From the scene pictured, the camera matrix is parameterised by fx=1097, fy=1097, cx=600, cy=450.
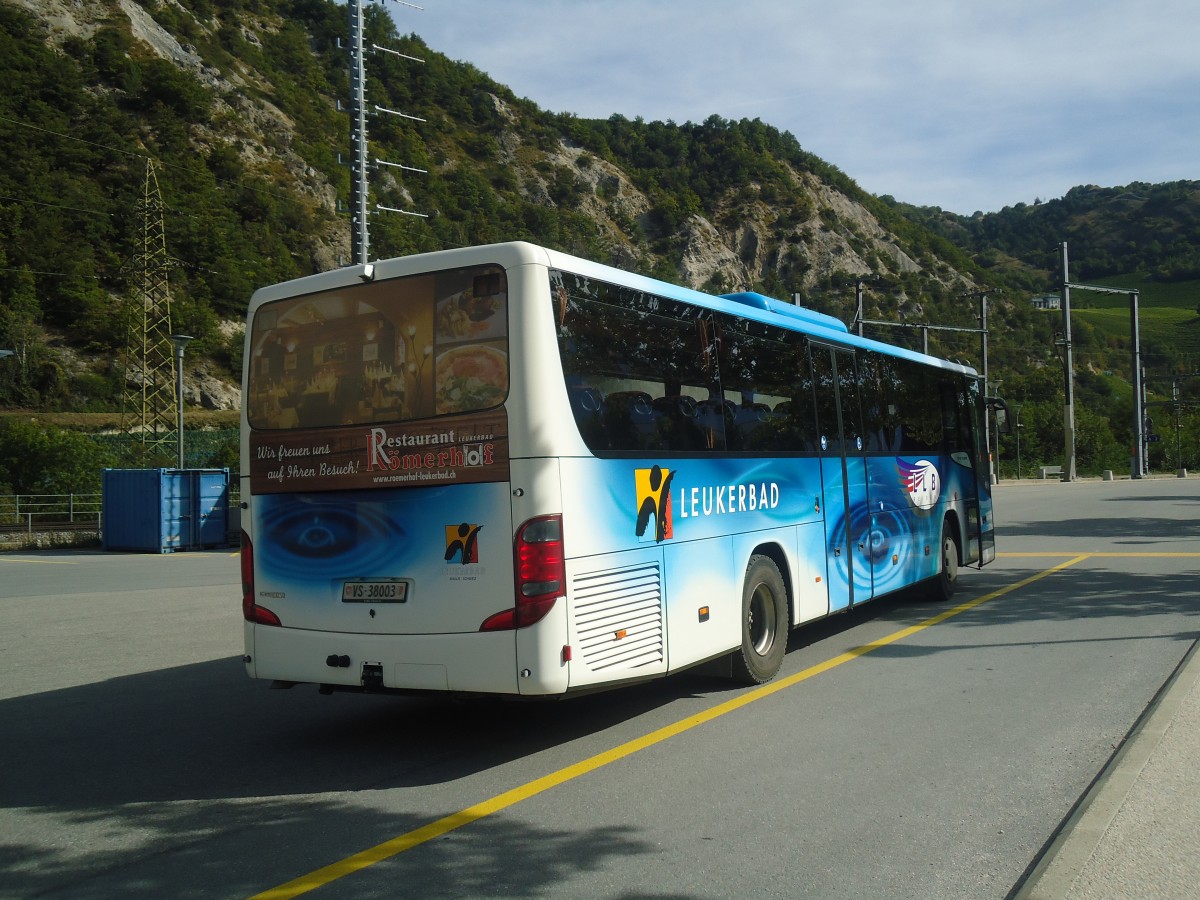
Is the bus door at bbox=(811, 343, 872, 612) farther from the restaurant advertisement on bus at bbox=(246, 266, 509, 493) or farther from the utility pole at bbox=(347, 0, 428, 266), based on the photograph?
the utility pole at bbox=(347, 0, 428, 266)

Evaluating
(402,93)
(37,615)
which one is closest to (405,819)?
(37,615)

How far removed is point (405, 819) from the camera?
210 inches

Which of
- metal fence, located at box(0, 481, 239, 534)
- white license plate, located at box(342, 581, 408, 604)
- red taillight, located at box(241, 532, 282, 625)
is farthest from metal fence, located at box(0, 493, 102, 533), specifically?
white license plate, located at box(342, 581, 408, 604)

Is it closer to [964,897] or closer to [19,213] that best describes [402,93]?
[19,213]

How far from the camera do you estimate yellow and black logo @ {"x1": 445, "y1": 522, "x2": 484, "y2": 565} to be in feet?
20.5


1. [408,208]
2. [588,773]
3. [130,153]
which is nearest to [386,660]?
[588,773]

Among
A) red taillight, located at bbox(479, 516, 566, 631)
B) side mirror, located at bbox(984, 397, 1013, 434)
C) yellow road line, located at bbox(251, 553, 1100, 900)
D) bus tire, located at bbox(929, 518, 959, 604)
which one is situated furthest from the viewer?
side mirror, located at bbox(984, 397, 1013, 434)

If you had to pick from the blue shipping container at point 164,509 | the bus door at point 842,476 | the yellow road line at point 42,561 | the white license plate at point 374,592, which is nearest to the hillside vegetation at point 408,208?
the blue shipping container at point 164,509

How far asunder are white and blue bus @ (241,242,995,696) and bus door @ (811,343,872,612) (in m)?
1.57

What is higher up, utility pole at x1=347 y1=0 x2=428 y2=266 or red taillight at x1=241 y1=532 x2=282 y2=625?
utility pole at x1=347 y1=0 x2=428 y2=266

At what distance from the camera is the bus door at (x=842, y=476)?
996 centimetres

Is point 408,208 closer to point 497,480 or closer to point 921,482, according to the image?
point 921,482

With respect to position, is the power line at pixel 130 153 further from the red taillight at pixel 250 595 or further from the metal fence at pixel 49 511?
the red taillight at pixel 250 595

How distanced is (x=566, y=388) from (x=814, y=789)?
8.46ft
